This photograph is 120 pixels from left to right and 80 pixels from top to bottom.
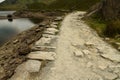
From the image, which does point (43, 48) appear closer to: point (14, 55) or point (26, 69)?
point (14, 55)

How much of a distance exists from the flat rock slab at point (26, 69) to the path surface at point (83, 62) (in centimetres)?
25

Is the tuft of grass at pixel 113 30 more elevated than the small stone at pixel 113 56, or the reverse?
the tuft of grass at pixel 113 30

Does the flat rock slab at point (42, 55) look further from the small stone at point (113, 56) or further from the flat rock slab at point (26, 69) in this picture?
the small stone at point (113, 56)

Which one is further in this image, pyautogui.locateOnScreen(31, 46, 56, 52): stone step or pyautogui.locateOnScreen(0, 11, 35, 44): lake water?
pyautogui.locateOnScreen(0, 11, 35, 44): lake water

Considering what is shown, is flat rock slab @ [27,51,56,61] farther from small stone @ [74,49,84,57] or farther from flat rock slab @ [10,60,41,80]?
small stone @ [74,49,84,57]

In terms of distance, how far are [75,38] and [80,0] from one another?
43.2 m

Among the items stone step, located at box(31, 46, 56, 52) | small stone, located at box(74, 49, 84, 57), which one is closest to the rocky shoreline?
stone step, located at box(31, 46, 56, 52)

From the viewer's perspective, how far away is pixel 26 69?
5.25 metres

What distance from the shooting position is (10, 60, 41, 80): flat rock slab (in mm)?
4863

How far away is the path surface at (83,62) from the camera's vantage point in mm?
4938

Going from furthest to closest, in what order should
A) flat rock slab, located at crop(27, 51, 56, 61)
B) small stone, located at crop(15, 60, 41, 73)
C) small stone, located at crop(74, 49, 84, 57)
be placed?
small stone, located at crop(74, 49, 84, 57) < flat rock slab, located at crop(27, 51, 56, 61) < small stone, located at crop(15, 60, 41, 73)

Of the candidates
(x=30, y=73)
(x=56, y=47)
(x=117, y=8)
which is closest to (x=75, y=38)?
(x=56, y=47)

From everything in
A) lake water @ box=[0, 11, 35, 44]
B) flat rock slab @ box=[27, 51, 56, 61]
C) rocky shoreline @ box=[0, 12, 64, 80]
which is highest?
flat rock slab @ box=[27, 51, 56, 61]

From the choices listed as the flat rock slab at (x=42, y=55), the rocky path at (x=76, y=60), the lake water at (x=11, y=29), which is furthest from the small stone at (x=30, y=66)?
the lake water at (x=11, y=29)
